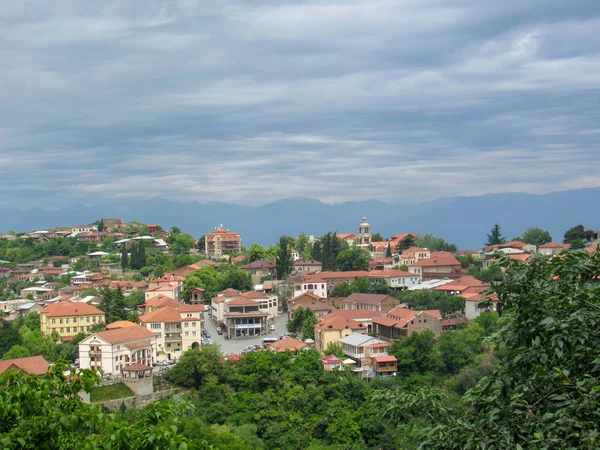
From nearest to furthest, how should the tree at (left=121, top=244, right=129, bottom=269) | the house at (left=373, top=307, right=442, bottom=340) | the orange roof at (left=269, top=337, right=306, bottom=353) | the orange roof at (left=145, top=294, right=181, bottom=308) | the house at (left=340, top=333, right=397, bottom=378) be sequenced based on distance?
the house at (left=340, top=333, right=397, bottom=378) < the orange roof at (left=269, top=337, right=306, bottom=353) < the house at (left=373, top=307, right=442, bottom=340) < the orange roof at (left=145, top=294, right=181, bottom=308) < the tree at (left=121, top=244, right=129, bottom=269)

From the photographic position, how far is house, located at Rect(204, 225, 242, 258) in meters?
54.8

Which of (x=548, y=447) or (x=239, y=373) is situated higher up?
(x=548, y=447)

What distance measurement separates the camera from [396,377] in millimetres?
22609

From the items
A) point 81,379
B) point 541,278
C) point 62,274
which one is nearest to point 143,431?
point 81,379

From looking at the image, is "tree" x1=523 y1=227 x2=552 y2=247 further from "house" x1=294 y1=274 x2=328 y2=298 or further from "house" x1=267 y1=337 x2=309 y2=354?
"house" x1=267 y1=337 x2=309 y2=354

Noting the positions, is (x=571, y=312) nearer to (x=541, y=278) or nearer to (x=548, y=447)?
(x=541, y=278)

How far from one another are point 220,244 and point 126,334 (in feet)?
100

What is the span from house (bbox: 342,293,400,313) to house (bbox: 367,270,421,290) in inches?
156

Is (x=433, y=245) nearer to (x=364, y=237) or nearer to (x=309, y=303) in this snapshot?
(x=364, y=237)

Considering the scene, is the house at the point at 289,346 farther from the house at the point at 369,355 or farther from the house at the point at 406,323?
the house at the point at 406,323

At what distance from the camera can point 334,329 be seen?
2706cm

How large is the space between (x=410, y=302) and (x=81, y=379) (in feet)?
89.2

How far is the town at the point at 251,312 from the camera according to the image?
22906mm

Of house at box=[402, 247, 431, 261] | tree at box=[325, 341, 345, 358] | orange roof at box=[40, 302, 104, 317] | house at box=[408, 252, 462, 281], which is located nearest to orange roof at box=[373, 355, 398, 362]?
tree at box=[325, 341, 345, 358]
